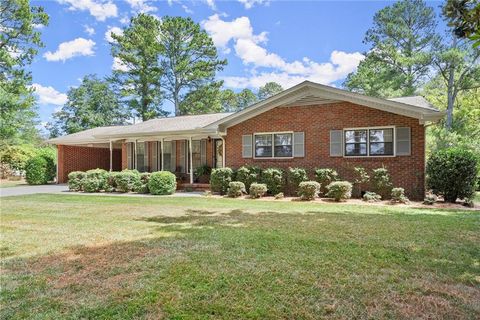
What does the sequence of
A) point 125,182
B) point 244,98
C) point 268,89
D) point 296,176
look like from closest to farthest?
point 296,176 < point 125,182 < point 244,98 < point 268,89

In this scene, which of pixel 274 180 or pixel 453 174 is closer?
pixel 453 174

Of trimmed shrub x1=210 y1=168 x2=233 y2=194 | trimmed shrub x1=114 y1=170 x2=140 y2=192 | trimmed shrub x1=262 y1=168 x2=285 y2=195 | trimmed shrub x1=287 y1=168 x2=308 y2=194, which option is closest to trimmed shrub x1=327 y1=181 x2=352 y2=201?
trimmed shrub x1=287 y1=168 x2=308 y2=194

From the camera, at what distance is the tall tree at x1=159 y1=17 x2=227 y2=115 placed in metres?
34.5

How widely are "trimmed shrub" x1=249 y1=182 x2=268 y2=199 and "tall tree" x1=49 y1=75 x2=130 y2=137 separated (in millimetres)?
30140

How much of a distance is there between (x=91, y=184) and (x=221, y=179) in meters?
6.77

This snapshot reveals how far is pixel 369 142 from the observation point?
510 inches

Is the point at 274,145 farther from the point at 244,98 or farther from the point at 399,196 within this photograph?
the point at 244,98

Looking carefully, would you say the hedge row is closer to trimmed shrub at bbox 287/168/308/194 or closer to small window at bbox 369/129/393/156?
trimmed shrub at bbox 287/168/308/194

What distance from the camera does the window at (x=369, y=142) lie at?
12.6m

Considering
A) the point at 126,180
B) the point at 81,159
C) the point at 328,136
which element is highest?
the point at 328,136

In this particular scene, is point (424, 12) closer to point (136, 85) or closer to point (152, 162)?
point (152, 162)

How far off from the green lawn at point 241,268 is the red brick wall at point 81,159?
54.1 feet

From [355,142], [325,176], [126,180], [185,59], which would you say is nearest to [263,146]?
[325,176]

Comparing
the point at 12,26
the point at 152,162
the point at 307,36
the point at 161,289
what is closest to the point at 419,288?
the point at 161,289
